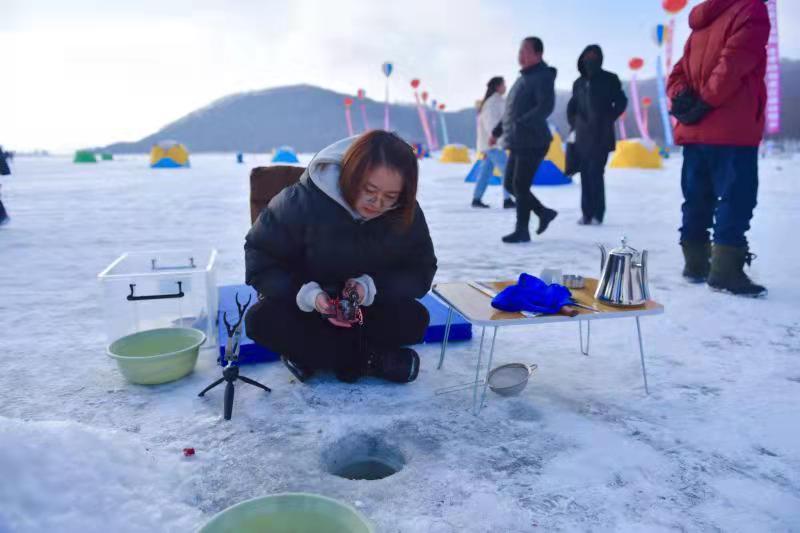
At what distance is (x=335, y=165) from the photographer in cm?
211

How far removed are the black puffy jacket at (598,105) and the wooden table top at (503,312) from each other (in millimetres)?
4274

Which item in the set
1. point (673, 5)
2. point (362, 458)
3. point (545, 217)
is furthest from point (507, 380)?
point (673, 5)

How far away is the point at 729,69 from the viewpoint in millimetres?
3340

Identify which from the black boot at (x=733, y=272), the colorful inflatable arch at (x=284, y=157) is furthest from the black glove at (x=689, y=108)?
the colorful inflatable arch at (x=284, y=157)

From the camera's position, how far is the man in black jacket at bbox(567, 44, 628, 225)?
623 cm

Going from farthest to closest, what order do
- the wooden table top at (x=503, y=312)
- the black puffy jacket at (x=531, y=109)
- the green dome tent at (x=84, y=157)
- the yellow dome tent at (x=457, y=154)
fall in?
1. the green dome tent at (x=84, y=157)
2. the yellow dome tent at (x=457, y=154)
3. the black puffy jacket at (x=531, y=109)
4. the wooden table top at (x=503, y=312)

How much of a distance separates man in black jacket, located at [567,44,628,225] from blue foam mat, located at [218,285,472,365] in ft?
13.0

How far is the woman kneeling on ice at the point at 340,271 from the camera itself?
2118 mm

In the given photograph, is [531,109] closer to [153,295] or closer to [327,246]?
[327,246]

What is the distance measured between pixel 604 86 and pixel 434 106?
3386cm

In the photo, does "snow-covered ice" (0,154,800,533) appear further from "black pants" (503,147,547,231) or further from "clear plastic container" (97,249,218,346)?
"black pants" (503,147,547,231)

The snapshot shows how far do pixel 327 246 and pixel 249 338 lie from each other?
589 millimetres

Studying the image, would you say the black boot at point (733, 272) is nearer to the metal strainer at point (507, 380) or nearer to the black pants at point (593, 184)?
the metal strainer at point (507, 380)

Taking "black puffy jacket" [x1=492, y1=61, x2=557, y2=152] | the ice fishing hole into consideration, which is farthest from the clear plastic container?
"black puffy jacket" [x1=492, y1=61, x2=557, y2=152]
